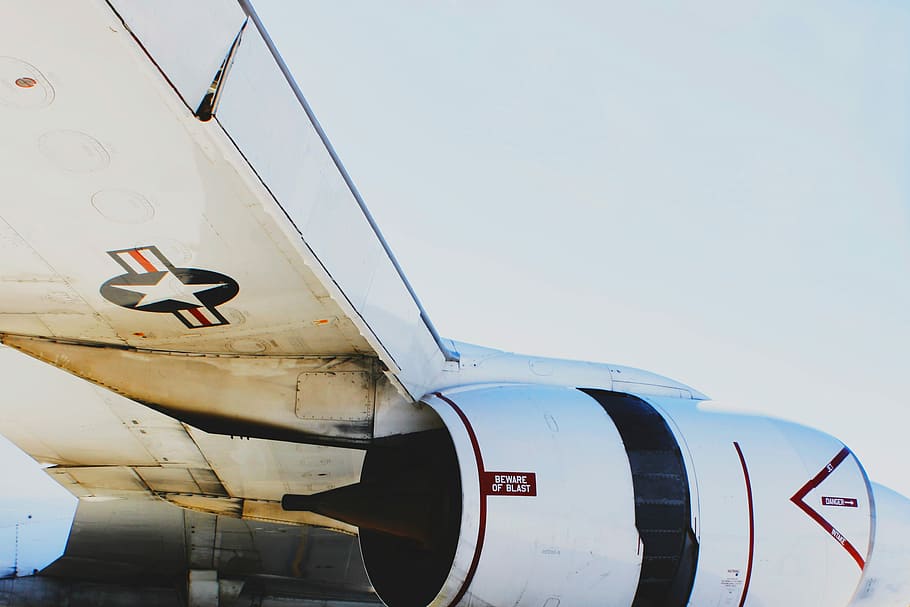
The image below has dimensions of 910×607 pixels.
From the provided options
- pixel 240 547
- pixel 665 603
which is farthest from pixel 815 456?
pixel 240 547

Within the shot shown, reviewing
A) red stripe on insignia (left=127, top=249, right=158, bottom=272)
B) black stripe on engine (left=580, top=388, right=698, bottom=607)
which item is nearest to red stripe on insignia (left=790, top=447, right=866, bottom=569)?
black stripe on engine (left=580, top=388, right=698, bottom=607)

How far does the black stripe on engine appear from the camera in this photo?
415cm

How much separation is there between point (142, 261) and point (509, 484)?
209 centimetres

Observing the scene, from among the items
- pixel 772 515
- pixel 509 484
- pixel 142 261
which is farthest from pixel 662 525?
pixel 142 261

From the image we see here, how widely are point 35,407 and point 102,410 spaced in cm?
36

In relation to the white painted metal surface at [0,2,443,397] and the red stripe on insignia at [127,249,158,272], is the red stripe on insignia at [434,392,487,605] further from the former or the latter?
the red stripe on insignia at [127,249,158,272]

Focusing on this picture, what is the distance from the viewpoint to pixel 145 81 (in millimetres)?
2133

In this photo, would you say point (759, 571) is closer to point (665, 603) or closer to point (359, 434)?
point (665, 603)

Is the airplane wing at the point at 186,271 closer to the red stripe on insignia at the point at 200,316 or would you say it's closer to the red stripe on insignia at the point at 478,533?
the red stripe on insignia at the point at 200,316

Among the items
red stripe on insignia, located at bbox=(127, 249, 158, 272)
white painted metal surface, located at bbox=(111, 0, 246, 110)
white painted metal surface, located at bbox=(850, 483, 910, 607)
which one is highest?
white painted metal surface, located at bbox=(111, 0, 246, 110)

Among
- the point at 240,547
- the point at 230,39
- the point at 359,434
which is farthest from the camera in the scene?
the point at 240,547

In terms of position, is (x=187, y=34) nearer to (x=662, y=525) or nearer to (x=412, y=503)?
(x=412, y=503)

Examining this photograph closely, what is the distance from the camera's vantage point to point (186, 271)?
3.31 metres

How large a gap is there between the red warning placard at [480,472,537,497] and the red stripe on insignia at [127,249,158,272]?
190 centimetres
